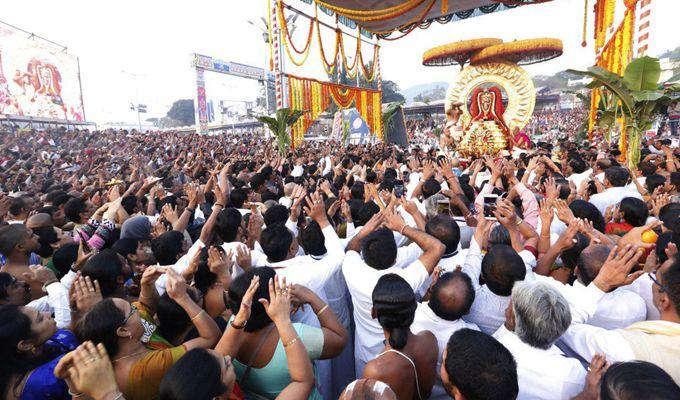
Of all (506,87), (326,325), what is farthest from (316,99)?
(326,325)

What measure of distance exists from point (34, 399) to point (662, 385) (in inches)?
86.5

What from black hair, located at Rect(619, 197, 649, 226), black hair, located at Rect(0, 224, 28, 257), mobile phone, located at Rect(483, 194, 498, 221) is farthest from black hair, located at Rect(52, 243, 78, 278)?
black hair, located at Rect(619, 197, 649, 226)

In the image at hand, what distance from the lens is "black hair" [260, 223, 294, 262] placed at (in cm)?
A: 249

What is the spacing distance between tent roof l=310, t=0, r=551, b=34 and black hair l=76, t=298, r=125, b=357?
1243 centimetres

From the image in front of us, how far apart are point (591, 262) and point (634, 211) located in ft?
4.92

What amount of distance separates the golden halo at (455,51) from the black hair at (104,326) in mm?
15913

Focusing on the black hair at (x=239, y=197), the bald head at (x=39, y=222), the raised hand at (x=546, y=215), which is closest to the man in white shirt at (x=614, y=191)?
the raised hand at (x=546, y=215)

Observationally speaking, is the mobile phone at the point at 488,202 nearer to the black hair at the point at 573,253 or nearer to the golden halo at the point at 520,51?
the black hair at the point at 573,253

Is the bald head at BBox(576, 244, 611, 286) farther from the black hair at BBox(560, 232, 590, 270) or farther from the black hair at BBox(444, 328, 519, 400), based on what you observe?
the black hair at BBox(444, 328, 519, 400)

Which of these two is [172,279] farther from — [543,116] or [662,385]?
[543,116]

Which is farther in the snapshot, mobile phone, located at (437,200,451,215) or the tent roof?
the tent roof

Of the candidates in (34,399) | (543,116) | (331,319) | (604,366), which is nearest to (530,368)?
(604,366)

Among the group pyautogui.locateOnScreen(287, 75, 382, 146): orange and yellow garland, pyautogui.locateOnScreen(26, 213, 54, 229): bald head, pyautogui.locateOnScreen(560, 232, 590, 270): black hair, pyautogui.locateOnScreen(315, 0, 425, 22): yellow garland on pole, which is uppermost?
pyautogui.locateOnScreen(315, 0, 425, 22): yellow garland on pole

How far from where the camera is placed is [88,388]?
4.15 feet
